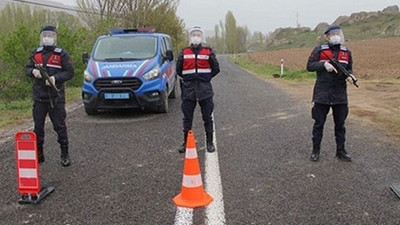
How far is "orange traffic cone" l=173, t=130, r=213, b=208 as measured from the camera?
14.0 ft

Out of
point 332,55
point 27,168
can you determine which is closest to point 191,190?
point 27,168

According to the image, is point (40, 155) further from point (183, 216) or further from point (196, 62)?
point (183, 216)

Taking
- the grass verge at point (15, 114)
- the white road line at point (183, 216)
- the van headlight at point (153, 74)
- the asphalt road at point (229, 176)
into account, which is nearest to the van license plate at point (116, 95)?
the van headlight at point (153, 74)

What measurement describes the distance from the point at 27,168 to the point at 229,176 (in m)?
2.34

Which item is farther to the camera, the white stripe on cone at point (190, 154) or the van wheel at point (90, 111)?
the van wheel at point (90, 111)

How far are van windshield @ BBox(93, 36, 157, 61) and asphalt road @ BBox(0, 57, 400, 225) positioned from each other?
1976 mm

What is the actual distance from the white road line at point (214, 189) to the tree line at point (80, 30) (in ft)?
36.9

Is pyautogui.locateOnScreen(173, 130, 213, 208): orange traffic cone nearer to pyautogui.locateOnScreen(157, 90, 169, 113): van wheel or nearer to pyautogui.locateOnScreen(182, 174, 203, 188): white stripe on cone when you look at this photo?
pyautogui.locateOnScreen(182, 174, 203, 188): white stripe on cone

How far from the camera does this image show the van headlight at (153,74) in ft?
30.2

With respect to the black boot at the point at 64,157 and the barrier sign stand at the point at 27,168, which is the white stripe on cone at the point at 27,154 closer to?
the barrier sign stand at the point at 27,168

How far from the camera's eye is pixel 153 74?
932 centimetres

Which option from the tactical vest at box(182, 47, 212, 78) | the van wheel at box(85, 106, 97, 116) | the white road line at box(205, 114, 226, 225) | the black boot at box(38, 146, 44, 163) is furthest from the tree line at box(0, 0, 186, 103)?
the white road line at box(205, 114, 226, 225)

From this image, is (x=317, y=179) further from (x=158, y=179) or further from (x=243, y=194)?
(x=158, y=179)

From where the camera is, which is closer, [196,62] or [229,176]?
[229,176]
